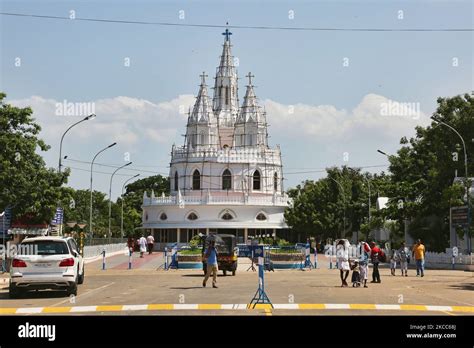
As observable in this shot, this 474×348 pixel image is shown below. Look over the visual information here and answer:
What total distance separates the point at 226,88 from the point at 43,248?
85215mm

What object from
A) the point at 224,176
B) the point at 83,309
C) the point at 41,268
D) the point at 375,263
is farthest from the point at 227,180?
the point at 83,309

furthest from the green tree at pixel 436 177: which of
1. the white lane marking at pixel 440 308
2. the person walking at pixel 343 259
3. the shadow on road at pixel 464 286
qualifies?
the white lane marking at pixel 440 308

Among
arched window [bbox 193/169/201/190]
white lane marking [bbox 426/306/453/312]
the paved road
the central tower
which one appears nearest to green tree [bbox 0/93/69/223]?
the paved road

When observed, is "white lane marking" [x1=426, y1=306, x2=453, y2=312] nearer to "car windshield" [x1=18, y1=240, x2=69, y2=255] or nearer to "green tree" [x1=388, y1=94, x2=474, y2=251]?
"car windshield" [x1=18, y1=240, x2=69, y2=255]

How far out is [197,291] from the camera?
2545cm

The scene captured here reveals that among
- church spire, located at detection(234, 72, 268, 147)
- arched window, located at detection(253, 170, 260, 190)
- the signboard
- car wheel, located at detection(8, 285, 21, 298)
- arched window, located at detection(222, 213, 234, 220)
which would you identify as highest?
church spire, located at detection(234, 72, 268, 147)

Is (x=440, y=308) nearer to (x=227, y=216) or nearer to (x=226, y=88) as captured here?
(x=227, y=216)

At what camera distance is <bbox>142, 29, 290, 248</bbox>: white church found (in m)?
96.0

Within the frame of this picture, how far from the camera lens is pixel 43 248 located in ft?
76.5

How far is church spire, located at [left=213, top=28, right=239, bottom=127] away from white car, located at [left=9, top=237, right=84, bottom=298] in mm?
83906

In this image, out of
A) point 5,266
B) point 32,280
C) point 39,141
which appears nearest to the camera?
point 32,280
